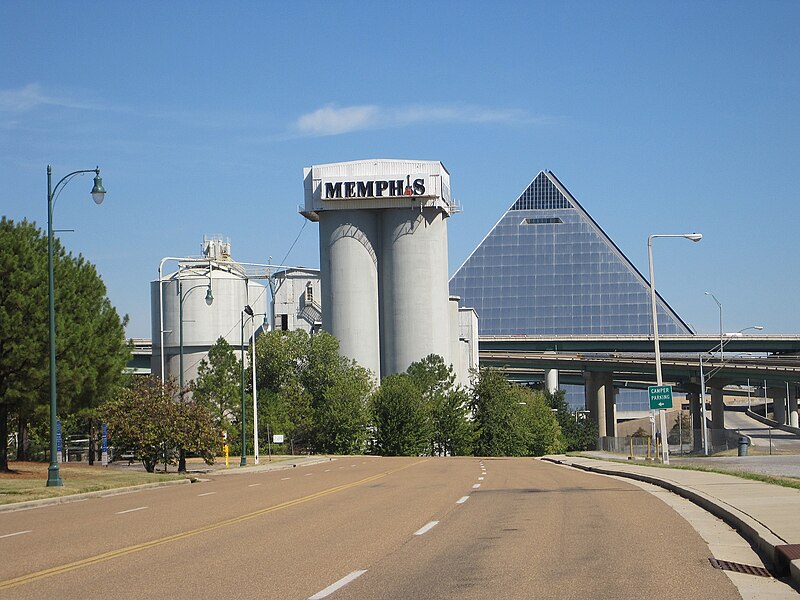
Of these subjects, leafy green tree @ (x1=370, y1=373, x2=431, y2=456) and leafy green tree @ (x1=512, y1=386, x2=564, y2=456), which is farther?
leafy green tree @ (x1=512, y1=386, x2=564, y2=456)

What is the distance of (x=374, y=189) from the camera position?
3994 inches

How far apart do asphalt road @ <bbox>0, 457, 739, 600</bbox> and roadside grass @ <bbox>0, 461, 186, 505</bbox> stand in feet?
11.4

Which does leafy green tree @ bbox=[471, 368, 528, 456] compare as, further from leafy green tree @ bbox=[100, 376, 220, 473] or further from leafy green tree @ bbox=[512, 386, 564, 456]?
leafy green tree @ bbox=[100, 376, 220, 473]

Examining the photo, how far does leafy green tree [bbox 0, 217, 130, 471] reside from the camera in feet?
124

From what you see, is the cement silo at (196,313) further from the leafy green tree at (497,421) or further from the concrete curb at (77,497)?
the concrete curb at (77,497)

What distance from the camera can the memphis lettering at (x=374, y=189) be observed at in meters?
101

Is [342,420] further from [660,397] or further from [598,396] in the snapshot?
[598,396]

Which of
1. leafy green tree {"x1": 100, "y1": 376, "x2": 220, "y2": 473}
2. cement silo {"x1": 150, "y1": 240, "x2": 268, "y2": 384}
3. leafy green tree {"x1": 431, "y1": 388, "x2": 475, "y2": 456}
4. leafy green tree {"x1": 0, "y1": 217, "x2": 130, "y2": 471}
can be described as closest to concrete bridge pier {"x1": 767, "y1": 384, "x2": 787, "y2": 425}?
leafy green tree {"x1": 431, "y1": 388, "x2": 475, "y2": 456}

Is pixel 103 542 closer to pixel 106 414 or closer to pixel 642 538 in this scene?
pixel 642 538

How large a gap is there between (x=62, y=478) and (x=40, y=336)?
5.10m

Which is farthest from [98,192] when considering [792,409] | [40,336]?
[792,409]

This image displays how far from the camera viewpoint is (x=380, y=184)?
101 metres

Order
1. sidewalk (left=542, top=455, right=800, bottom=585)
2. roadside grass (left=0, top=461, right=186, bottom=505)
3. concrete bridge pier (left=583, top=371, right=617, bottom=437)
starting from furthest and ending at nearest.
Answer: concrete bridge pier (left=583, top=371, right=617, bottom=437)
roadside grass (left=0, top=461, right=186, bottom=505)
sidewalk (left=542, top=455, right=800, bottom=585)

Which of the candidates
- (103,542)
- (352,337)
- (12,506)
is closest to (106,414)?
(12,506)
